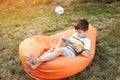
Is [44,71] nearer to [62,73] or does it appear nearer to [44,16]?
[62,73]

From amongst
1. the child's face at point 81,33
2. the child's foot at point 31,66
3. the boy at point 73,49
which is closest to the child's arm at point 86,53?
the boy at point 73,49

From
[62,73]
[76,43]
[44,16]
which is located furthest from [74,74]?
[44,16]

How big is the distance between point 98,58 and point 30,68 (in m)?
→ 1.14

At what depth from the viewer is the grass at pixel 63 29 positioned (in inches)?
151

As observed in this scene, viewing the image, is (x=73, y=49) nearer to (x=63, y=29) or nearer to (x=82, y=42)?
(x=82, y=42)

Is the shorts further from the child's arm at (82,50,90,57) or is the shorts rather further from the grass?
the grass

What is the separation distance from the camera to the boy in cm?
342

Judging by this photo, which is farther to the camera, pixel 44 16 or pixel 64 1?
pixel 64 1

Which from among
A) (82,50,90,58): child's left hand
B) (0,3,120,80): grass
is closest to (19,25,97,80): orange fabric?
(82,50,90,58): child's left hand

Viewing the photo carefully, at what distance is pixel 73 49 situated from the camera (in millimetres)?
3732

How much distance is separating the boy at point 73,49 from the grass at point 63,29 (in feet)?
1.01

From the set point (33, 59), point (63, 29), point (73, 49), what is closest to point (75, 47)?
point (73, 49)

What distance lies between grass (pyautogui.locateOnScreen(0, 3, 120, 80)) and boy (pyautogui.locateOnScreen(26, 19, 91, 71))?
12.2 inches

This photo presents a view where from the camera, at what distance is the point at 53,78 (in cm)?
349
